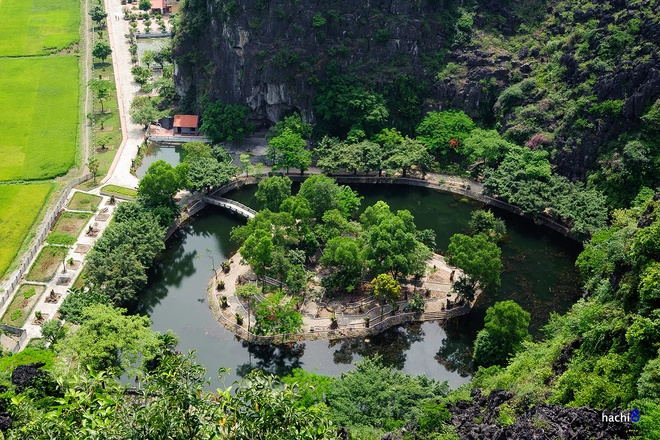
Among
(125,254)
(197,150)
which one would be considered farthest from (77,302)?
(197,150)

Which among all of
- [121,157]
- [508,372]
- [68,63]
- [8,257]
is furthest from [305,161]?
[68,63]

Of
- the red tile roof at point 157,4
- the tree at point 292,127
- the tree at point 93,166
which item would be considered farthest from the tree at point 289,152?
the red tile roof at point 157,4

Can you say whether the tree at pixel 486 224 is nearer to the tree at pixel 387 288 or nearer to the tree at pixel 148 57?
the tree at pixel 387 288

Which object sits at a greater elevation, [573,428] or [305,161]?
[573,428]

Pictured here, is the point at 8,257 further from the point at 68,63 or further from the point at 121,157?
the point at 68,63

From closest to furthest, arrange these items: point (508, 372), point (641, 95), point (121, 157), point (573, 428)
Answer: point (573, 428) → point (508, 372) → point (641, 95) → point (121, 157)

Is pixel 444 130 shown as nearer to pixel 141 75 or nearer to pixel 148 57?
→ pixel 141 75

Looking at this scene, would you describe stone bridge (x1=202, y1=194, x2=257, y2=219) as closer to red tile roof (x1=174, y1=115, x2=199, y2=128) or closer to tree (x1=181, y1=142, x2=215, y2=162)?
tree (x1=181, y1=142, x2=215, y2=162)
